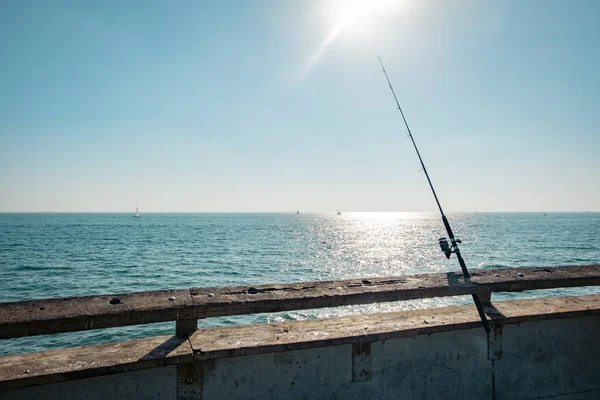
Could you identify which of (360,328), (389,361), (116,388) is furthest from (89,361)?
(389,361)

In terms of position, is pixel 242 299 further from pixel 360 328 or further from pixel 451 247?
pixel 451 247

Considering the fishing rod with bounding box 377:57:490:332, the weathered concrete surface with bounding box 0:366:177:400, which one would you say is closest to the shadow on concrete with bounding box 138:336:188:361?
the weathered concrete surface with bounding box 0:366:177:400

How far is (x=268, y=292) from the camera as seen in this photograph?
2449 millimetres

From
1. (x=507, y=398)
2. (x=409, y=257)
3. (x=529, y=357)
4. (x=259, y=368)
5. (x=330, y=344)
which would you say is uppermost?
(x=330, y=344)

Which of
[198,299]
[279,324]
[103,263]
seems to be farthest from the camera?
[103,263]

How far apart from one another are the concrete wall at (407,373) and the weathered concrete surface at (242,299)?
344 mm

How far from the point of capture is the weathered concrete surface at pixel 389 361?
218cm

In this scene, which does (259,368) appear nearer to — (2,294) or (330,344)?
(330,344)

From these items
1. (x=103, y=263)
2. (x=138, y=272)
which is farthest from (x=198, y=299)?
(x=103, y=263)

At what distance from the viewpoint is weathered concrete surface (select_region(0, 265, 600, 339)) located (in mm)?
1979

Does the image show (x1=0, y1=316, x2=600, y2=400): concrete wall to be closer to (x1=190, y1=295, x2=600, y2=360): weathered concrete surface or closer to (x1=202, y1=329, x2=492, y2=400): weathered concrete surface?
(x1=202, y1=329, x2=492, y2=400): weathered concrete surface

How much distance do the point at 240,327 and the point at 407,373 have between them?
1.32 meters

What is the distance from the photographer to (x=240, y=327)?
2.69m

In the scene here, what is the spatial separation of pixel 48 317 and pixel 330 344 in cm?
169
